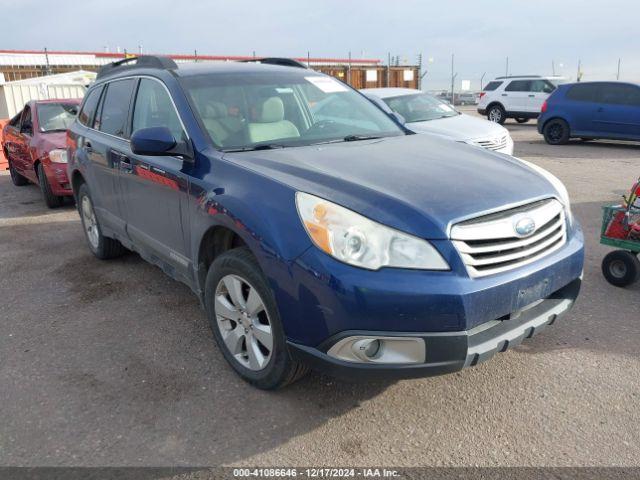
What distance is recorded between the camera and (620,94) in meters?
13.1

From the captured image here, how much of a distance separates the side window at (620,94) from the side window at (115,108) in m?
12.4

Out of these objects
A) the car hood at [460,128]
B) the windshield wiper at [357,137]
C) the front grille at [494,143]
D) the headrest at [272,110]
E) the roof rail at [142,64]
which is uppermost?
the roof rail at [142,64]

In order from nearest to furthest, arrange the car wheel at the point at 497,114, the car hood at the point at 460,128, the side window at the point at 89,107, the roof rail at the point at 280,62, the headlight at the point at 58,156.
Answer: the roof rail at the point at 280,62 → the side window at the point at 89,107 → the headlight at the point at 58,156 → the car hood at the point at 460,128 → the car wheel at the point at 497,114

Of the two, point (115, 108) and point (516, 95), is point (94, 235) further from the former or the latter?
point (516, 95)

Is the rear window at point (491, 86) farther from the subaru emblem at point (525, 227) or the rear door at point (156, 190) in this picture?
the subaru emblem at point (525, 227)

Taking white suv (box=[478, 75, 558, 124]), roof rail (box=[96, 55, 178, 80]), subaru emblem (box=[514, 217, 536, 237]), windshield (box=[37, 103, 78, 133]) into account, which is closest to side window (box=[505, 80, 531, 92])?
white suv (box=[478, 75, 558, 124])

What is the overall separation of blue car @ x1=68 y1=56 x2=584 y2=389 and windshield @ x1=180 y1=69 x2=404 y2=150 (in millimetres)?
13

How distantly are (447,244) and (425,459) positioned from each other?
37.7 inches

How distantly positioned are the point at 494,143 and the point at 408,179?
5.92 meters

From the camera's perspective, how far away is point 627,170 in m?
9.98

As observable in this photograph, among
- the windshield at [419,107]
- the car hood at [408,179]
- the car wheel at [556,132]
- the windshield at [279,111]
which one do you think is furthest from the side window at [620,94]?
the car hood at [408,179]

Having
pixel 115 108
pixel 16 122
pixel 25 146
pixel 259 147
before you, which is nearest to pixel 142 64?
pixel 115 108

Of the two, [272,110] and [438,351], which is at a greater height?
[272,110]

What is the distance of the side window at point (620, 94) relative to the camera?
1284 centimetres
